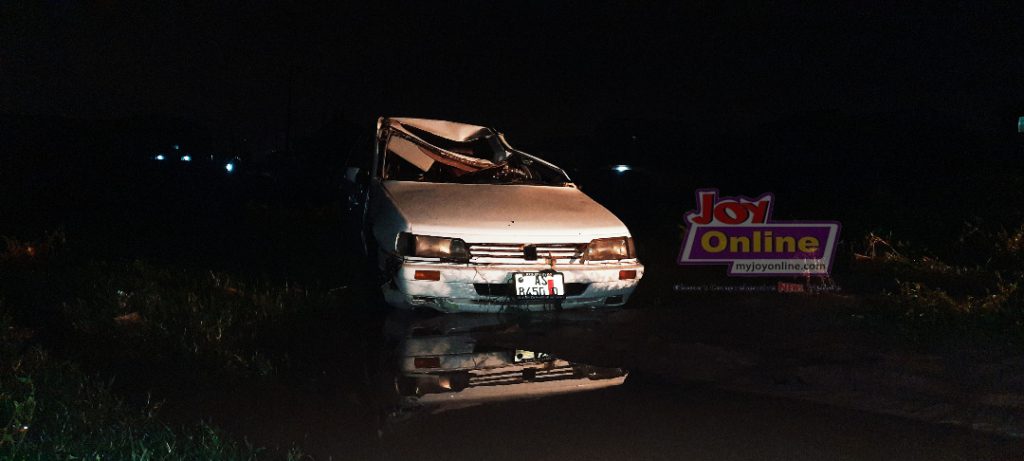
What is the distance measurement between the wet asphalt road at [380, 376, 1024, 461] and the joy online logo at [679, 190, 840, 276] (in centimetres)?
533

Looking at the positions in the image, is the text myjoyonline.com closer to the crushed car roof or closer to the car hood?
the car hood

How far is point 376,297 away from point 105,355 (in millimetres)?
2045

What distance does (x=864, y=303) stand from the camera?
7.25 m

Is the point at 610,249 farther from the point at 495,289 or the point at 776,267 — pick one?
the point at 776,267

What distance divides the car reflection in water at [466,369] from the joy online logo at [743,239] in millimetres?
3922

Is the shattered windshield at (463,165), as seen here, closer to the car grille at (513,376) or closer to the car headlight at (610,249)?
the car headlight at (610,249)

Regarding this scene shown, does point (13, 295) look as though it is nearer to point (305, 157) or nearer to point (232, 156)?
point (305, 157)

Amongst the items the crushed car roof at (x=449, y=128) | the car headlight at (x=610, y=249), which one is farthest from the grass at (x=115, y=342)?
the crushed car roof at (x=449, y=128)

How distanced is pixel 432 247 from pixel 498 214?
60cm

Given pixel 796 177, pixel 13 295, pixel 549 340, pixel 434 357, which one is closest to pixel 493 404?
pixel 434 357

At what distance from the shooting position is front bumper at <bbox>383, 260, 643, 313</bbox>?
19.9 feet

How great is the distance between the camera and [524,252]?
6246 mm

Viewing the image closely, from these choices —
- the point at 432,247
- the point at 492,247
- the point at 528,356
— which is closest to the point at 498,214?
the point at 492,247

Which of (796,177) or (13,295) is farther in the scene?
(796,177)
